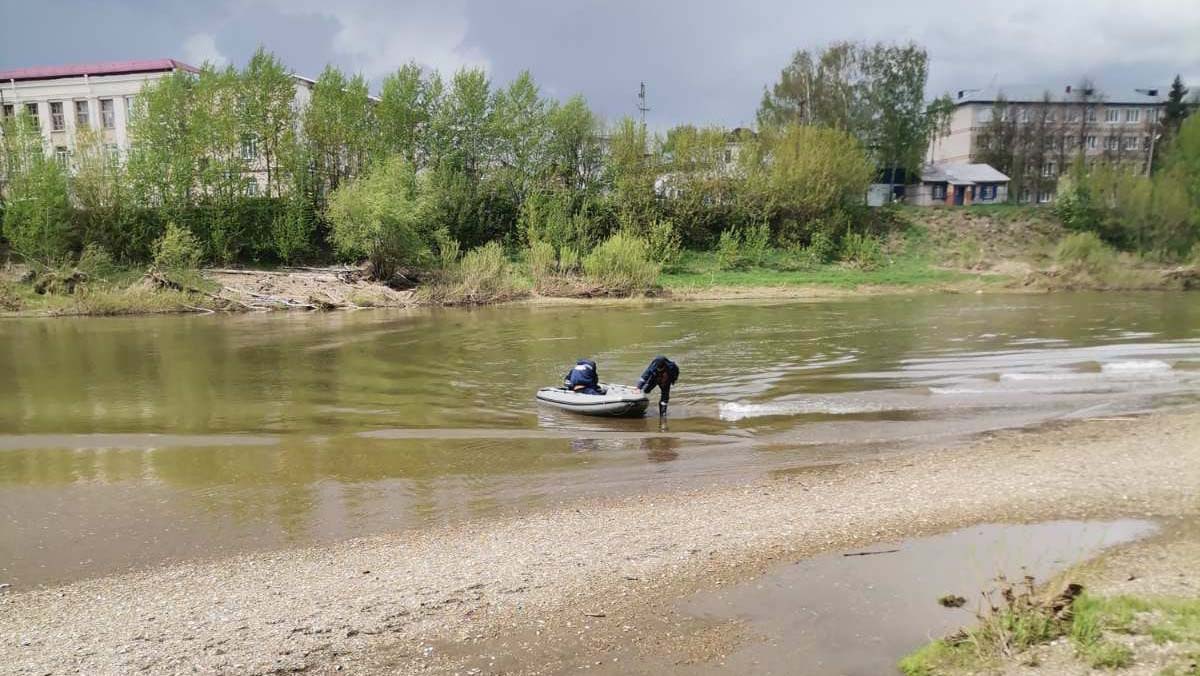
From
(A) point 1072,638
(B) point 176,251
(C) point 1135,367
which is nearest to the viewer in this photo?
(A) point 1072,638

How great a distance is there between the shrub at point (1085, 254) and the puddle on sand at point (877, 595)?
4443 centimetres

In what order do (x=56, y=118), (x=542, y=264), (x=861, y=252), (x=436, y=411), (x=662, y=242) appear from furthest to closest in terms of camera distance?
(x=56, y=118) → (x=861, y=252) → (x=662, y=242) → (x=542, y=264) → (x=436, y=411)

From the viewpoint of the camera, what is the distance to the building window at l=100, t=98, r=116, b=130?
60.9 meters

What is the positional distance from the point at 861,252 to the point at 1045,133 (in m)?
46.5

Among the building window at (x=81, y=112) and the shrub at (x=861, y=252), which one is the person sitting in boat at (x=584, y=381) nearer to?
the shrub at (x=861, y=252)

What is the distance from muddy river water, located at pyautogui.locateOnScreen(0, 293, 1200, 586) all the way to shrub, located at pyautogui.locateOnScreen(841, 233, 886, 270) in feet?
64.6

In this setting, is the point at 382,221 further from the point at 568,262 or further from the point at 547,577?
the point at 547,577

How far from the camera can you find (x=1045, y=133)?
8375 centimetres

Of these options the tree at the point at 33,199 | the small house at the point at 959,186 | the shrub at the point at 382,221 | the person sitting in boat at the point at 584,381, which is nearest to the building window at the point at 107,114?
the tree at the point at 33,199

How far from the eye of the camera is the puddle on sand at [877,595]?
6449 mm

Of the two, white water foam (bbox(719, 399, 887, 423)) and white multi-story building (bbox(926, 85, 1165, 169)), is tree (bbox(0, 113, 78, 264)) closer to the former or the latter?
white water foam (bbox(719, 399, 887, 423))

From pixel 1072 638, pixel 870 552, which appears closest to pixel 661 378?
pixel 870 552

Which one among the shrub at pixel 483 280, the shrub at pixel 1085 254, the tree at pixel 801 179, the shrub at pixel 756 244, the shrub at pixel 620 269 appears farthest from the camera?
the tree at pixel 801 179

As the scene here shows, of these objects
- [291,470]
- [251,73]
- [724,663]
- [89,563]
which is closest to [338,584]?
[89,563]
